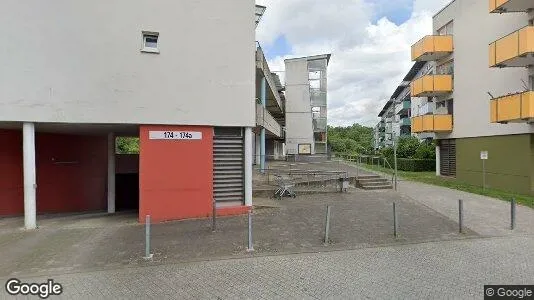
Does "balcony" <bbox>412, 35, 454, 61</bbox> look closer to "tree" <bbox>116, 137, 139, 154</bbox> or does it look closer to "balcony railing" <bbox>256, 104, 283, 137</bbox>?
"balcony railing" <bbox>256, 104, 283, 137</bbox>

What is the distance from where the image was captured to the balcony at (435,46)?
21.0 meters

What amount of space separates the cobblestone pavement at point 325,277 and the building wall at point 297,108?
2576cm

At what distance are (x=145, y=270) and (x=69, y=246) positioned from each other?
2.51 metres

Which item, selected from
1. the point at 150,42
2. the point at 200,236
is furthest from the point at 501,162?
the point at 150,42

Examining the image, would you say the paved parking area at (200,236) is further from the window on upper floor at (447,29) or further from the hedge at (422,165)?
the hedge at (422,165)

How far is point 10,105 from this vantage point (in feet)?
28.3

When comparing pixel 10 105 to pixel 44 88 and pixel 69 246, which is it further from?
pixel 69 246

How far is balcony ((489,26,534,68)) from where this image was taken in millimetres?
12883

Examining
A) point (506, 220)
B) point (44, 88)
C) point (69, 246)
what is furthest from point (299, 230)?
point (44, 88)

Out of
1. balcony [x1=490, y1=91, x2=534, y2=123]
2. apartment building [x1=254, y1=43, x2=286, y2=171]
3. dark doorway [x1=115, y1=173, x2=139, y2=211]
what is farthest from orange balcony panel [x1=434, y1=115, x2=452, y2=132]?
dark doorway [x1=115, y1=173, x2=139, y2=211]

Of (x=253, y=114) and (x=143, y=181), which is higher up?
(x=253, y=114)

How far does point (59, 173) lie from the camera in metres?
12.5

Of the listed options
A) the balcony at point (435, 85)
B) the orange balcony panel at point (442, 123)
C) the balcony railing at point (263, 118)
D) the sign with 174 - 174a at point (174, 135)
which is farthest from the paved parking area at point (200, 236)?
the balcony at point (435, 85)

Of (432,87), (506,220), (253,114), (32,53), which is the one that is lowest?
(506,220)
